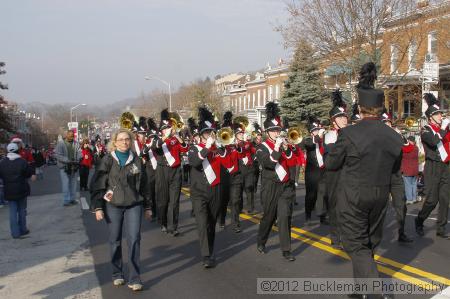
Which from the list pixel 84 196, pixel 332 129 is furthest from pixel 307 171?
pixel 84 196

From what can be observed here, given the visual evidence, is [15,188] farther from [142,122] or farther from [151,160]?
[142,122]

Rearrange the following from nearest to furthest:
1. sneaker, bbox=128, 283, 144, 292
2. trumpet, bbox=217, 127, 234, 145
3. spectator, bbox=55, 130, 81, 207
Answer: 1. sneaker, bbox=128, 283, 144, 292
2. trumpet, bbox=217, 127, 234, 145
3. spectator, bbox=55, 130, 81, 207

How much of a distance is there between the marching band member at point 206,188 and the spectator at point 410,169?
7.83 metres

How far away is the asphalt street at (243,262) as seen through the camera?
6.18 m

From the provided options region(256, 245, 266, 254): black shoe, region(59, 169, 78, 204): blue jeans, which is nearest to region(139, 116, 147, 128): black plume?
region(59, 169, 78, 204): blue jeans

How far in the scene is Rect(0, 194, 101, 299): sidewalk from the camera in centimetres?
612

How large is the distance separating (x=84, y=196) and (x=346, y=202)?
13186 mm

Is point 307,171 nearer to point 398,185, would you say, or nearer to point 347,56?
point 398,185

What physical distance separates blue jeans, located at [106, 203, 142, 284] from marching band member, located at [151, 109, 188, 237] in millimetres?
3213

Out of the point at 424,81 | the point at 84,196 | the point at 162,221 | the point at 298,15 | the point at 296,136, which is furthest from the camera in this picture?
the point at 298,15

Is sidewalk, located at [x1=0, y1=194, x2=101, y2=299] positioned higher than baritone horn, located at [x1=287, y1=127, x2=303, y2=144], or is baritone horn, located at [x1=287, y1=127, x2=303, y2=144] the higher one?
baritone horn, located at [x1=287, y1=127, x2=303, y2=144]

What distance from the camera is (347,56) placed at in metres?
25.1

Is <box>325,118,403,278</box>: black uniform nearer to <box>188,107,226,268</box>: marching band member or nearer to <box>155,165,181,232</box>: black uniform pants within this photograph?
<box>188,107,226,268</box>: marching band member

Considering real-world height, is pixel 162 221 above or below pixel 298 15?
below
